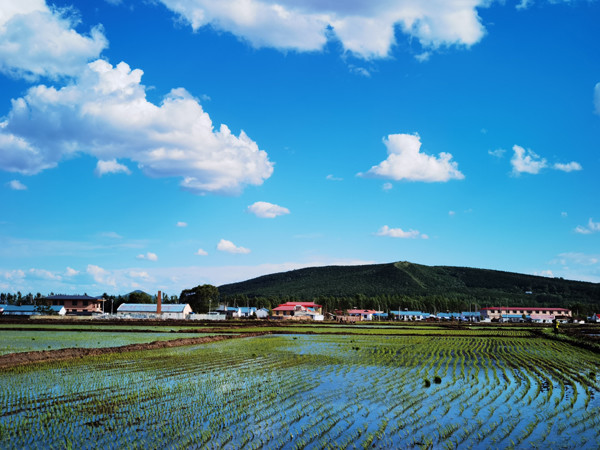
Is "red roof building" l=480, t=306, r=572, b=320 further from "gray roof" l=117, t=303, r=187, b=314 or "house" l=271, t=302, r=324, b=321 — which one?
"gray roof" l=117, t=303, r=187, b=314

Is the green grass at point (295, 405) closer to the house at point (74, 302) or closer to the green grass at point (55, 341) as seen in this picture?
the green grass at point (55, 341)

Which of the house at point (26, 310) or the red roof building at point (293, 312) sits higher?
the house at point (26, 310)

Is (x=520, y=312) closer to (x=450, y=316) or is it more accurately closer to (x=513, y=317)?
(x=513, y=317)

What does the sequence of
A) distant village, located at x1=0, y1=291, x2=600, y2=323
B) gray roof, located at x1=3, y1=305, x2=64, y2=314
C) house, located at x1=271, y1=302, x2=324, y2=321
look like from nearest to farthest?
distant village, located at x1=0, y1=291, x2=600, y2=323
gray roof, located at x1=3, y1=305, x2=64, y2=314
house, located at x1=271, y1=302, x2=324, y2=321

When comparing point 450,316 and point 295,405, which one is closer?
point 295,405

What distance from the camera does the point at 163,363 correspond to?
1021 inches

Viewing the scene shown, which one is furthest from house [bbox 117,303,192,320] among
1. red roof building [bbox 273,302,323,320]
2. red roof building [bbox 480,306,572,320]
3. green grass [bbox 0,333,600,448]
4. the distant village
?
red roof building [bbox 480,306,572,320]

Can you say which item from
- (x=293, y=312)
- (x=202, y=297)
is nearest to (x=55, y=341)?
(x=293, y=312)

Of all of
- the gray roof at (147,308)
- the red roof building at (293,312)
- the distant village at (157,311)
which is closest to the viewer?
the distant village at (157,311)

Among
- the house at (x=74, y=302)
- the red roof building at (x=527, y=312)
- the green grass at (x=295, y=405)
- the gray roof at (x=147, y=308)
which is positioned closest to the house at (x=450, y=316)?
the red roof building at (x=527, y=312)

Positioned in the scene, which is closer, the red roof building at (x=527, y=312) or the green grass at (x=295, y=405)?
the green grass at (x=295, y=405)

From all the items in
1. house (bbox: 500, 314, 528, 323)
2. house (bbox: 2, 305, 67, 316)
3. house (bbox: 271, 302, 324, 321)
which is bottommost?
house (bbox: 500, 314, 528, 323)

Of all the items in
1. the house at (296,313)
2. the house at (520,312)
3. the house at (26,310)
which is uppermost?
the house at (26,310)

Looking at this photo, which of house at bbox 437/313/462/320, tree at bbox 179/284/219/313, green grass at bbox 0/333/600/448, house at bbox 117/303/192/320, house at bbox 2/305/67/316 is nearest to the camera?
green grass at bbox 0/333/600/448
